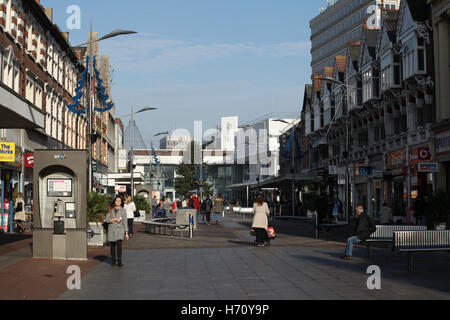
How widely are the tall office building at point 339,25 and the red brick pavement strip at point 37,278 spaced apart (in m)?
76.9

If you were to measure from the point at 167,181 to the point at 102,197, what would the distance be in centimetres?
13614

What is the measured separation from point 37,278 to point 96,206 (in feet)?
28.9

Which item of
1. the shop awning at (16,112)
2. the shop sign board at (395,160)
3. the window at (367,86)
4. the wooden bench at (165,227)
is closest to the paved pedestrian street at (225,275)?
the shop awning at (16,112)

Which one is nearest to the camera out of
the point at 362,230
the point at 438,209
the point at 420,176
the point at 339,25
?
the point at 362,230

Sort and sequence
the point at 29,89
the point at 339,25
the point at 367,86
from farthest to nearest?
the point at 339,25 → the point at 367,86 → the point at 29,89

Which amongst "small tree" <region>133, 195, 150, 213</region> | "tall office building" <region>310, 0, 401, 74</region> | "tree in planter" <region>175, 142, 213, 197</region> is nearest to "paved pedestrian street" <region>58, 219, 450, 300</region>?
"small tree" <region>133, 195, 150, 213</region>

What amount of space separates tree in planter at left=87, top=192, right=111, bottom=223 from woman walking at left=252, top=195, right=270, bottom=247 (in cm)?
484

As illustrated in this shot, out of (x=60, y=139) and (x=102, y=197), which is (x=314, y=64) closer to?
(x=60, y=139)

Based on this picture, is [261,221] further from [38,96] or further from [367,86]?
[367,86]

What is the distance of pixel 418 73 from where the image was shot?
38.2 meters

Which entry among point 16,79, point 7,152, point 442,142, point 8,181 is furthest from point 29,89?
point 442,142

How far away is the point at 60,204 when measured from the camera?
1791cm

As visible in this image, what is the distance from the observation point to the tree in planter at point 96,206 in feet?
72.4

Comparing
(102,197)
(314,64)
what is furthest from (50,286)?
(314,64)
